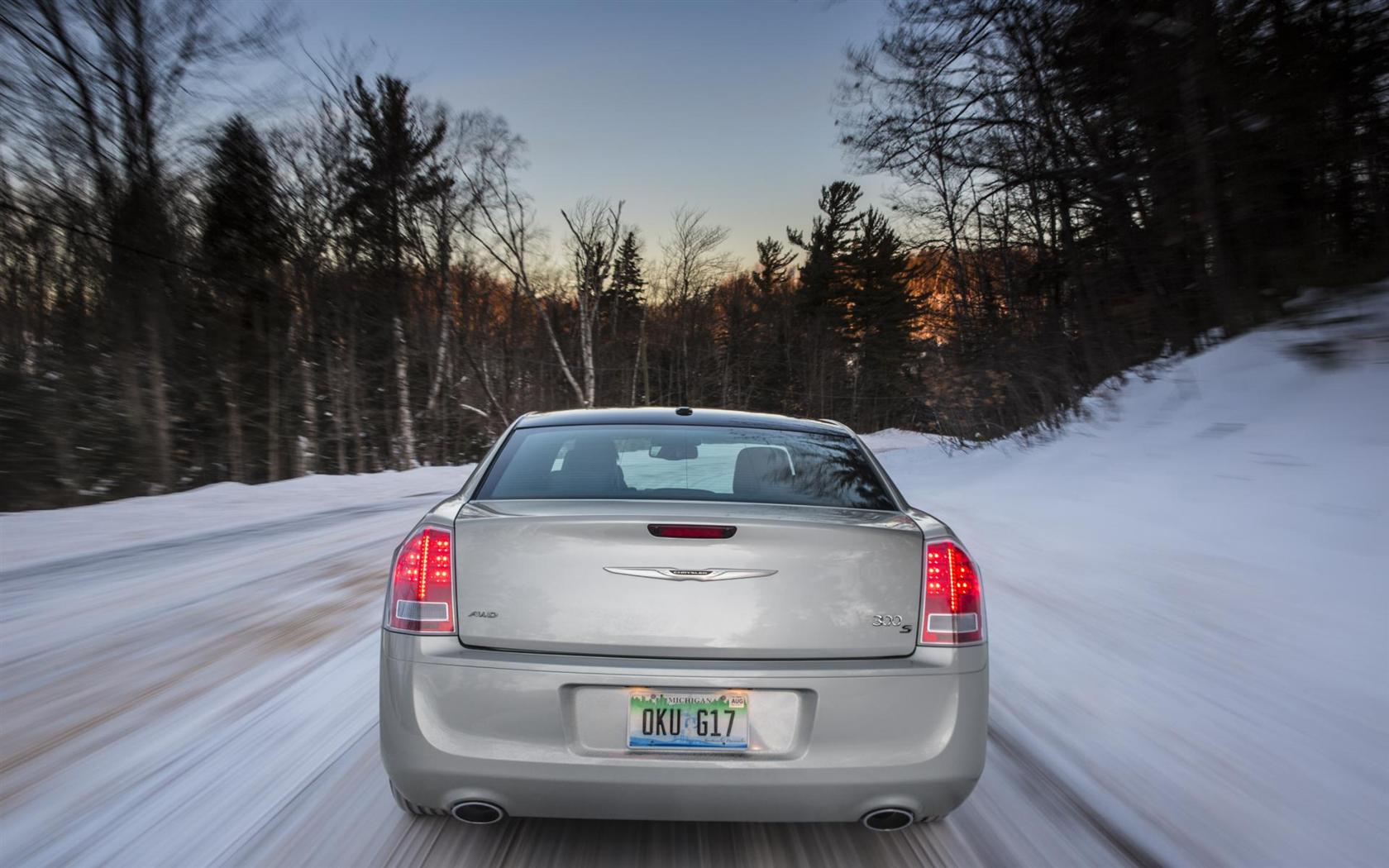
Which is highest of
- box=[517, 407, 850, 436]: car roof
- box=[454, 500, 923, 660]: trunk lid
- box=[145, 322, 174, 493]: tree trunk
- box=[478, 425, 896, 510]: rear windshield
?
box=[145, 322, 174, 493]: tree trunk

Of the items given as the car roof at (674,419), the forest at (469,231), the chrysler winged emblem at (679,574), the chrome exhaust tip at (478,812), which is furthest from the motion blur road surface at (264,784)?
the forest at (469,231)

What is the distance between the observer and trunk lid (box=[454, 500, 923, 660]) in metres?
2.35

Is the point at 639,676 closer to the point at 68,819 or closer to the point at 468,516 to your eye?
the point at 468,516

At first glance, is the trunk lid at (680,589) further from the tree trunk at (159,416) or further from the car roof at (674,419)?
the tree trunk at (159,416)

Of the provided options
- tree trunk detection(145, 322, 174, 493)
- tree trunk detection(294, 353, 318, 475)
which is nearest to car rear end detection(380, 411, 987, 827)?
tree trunk detection(145, 322, 174, 493)

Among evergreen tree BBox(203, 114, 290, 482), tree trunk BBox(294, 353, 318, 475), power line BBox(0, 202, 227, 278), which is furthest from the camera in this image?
tree trunk BBox(294, 353, 318, 475)

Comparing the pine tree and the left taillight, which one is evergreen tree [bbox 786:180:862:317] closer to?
the pine tree

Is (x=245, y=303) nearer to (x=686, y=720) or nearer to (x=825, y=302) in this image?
(x=686, y=720)

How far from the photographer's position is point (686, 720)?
232cm

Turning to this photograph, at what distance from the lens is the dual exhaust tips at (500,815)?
2352 millimetres

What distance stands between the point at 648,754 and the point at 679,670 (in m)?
0.24

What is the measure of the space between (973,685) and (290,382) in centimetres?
2483

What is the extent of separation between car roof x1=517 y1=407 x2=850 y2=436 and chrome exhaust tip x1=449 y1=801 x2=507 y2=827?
1498mm

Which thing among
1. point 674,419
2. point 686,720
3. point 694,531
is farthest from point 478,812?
point 674,419
